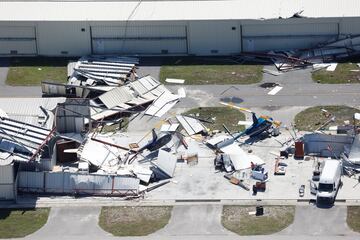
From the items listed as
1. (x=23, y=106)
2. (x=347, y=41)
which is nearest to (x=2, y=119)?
(x=23, y=106)

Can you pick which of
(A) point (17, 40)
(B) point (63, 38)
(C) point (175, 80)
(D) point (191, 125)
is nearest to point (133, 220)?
(D) point (191, 125)

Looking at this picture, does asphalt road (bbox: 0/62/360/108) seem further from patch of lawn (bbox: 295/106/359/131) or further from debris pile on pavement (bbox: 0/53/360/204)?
debris pile on pavement (bbox: 0/53/360/204)

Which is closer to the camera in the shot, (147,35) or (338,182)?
(338,182)

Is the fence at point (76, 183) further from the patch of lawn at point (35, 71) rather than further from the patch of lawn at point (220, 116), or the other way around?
the patch of lawn at point (35, 71)

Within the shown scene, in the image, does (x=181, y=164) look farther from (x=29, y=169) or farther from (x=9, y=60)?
(x=9, y=60)

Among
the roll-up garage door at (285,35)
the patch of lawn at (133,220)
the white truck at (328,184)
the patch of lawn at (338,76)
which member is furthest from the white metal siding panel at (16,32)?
the white truck at (328,184)

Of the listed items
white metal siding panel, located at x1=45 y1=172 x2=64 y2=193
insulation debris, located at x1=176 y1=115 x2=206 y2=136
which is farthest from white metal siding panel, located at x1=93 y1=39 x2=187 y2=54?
white metal siding panel, located at x1=45 y1=172 x2=64 y2=193
